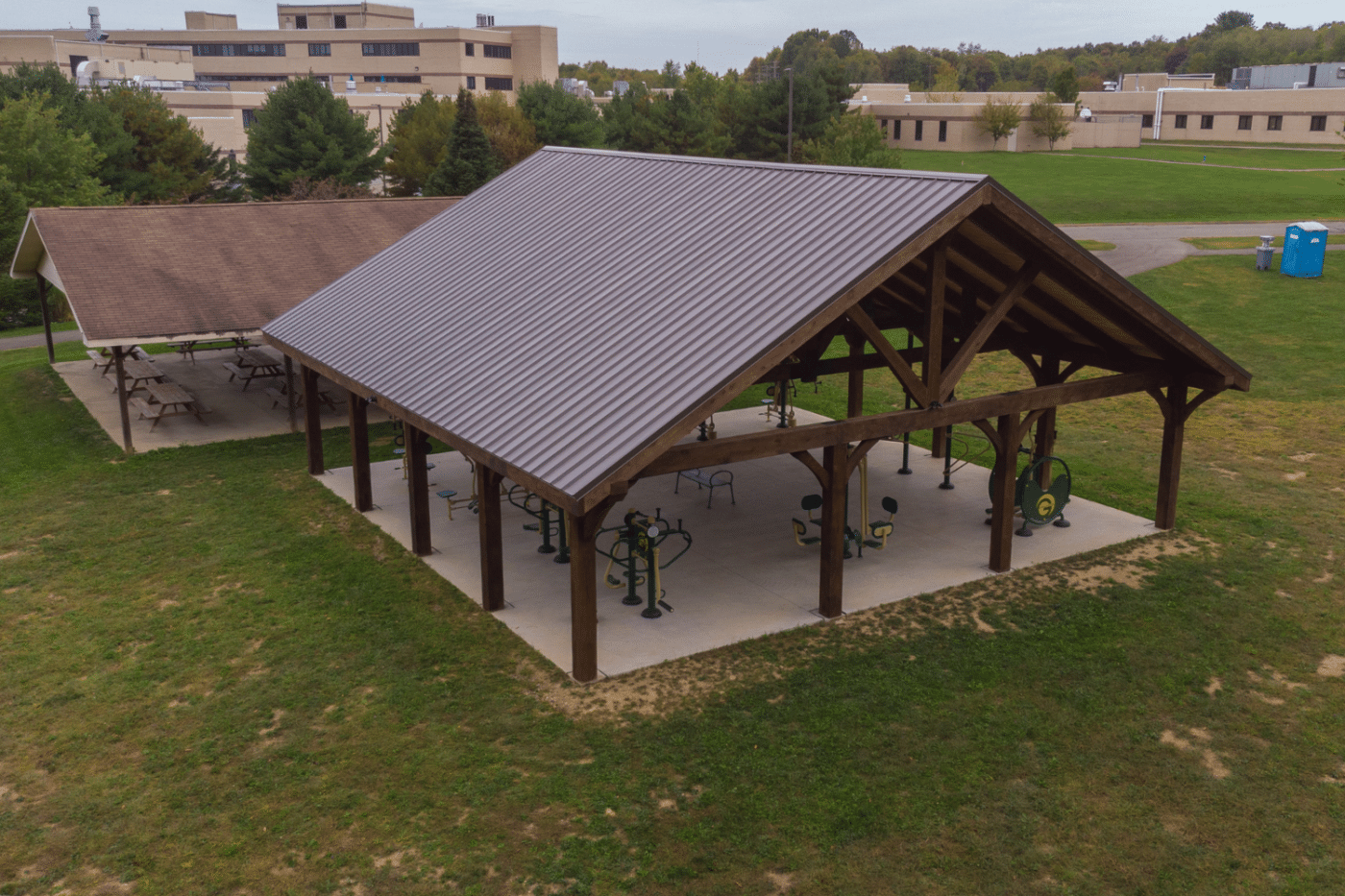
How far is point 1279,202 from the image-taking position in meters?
52.5

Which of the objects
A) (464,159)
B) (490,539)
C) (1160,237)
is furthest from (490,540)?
(464,159)

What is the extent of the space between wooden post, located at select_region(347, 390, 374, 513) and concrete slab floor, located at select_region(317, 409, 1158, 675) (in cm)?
29

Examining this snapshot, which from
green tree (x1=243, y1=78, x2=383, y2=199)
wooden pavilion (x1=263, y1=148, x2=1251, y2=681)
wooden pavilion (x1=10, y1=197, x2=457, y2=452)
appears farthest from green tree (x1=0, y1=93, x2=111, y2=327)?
wooden pavilion (x1=263, y1=148, x2=1251, y2=681)

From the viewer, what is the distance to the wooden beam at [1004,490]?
46.6 feet

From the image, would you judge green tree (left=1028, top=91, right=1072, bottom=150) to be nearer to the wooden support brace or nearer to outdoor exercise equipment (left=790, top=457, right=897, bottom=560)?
outdoor exercise equipment (left=790, top=457, right=897, bottom=560)

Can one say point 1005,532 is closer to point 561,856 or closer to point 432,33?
point 561,856

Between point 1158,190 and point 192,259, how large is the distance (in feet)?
161

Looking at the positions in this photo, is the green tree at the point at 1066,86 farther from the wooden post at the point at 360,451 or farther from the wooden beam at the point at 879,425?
the wooden post at the point at 360,451

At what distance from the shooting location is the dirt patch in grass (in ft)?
38.0

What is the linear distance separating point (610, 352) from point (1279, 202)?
5070cm

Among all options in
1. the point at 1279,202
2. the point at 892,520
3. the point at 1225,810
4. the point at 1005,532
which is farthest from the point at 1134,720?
the point at 1279,202

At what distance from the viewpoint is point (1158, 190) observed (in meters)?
56.9

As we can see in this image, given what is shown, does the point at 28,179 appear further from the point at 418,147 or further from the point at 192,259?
the point at 418,147

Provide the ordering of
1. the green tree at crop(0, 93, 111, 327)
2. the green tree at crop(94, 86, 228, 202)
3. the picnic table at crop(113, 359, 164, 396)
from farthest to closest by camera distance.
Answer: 1. the green tree at crop(94, 86, 228, 202)
2. the green tree at crop(0, 93, 111, 327)
3. the picnic table at crop(113, 359, 164, 396)
